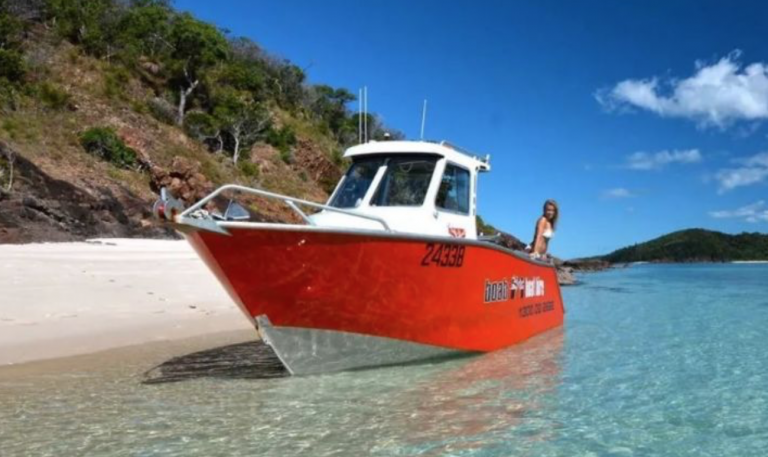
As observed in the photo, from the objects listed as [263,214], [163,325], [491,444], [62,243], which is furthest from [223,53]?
[491,444]

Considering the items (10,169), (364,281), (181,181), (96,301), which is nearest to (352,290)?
(364,281)

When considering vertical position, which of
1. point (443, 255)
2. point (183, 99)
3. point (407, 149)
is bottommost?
point (443, 255)

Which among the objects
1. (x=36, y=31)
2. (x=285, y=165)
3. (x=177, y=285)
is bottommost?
(x=177, y=285)

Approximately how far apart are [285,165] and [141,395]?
103 feet

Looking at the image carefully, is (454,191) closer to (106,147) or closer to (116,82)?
(106,147)

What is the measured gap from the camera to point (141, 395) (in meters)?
5.58

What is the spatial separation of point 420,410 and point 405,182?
3243 mm

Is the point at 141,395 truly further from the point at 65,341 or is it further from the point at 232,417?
the point at 65,341

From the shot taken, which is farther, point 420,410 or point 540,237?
point 540,237

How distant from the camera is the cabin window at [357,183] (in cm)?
772

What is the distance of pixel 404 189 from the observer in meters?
7.71

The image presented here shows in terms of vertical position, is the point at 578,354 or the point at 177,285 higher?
the point at 177,285

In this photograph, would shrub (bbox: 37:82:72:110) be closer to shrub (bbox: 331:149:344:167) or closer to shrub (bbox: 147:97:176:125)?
shrub (bbox: 147:97:176:125)

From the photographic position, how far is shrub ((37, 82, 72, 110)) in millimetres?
27688
